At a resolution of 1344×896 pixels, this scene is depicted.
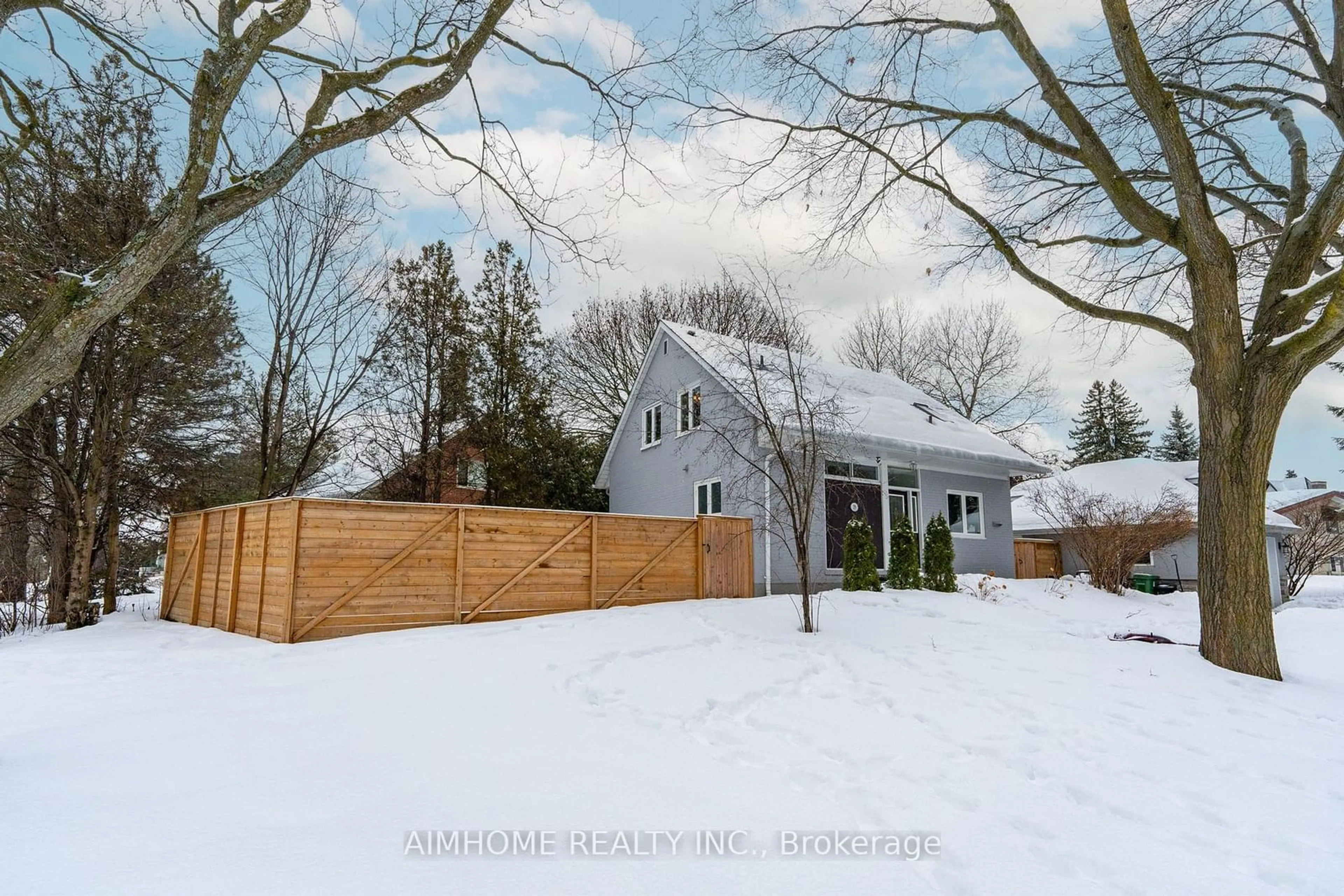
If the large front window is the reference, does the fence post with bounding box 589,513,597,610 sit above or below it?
below

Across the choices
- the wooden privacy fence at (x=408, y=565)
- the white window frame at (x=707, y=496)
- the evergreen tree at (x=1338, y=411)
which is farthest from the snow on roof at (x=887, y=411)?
the evergreen tree at (x=1338, y=411)

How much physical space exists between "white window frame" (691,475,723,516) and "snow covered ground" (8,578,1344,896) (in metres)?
6.85

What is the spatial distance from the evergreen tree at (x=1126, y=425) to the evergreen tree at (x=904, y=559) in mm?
28577

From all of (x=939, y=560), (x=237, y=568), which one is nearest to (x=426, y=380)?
(x=237, y=568)

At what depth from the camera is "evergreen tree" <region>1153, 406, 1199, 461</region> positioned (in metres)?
35.3

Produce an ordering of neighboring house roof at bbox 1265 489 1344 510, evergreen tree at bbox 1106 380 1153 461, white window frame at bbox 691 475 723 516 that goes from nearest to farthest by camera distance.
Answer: white window frame at bbox 691 475 723 516
neighboring house roof at bbox 1265 489 1344 510
evergreen tree at bbox 1106 380 1153 461

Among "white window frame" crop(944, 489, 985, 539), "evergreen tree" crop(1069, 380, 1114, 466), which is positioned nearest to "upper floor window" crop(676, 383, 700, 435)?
"white window frame" crop(944, 489, 985, 539)

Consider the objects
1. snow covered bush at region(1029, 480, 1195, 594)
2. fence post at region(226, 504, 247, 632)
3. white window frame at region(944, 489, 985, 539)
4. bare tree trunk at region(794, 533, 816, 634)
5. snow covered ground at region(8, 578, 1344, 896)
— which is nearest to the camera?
snow covered ground at region(8, 578, 1344, 896)

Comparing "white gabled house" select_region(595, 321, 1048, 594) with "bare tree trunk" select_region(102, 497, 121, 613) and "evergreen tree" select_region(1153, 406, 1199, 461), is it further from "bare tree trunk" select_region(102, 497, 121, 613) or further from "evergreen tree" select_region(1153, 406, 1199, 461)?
"evergreen tree" select_region(1153, 406, 1199, 461)

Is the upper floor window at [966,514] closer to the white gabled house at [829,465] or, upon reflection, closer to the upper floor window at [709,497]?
the white gabled house at [829,465]

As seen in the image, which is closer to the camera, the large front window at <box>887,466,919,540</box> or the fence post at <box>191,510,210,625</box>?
the fence post at <box>191,510,210,625</box>

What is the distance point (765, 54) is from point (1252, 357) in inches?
222

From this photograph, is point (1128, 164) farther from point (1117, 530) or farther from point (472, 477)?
point (472, 477)

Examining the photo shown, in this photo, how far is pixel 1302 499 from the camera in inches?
1088
